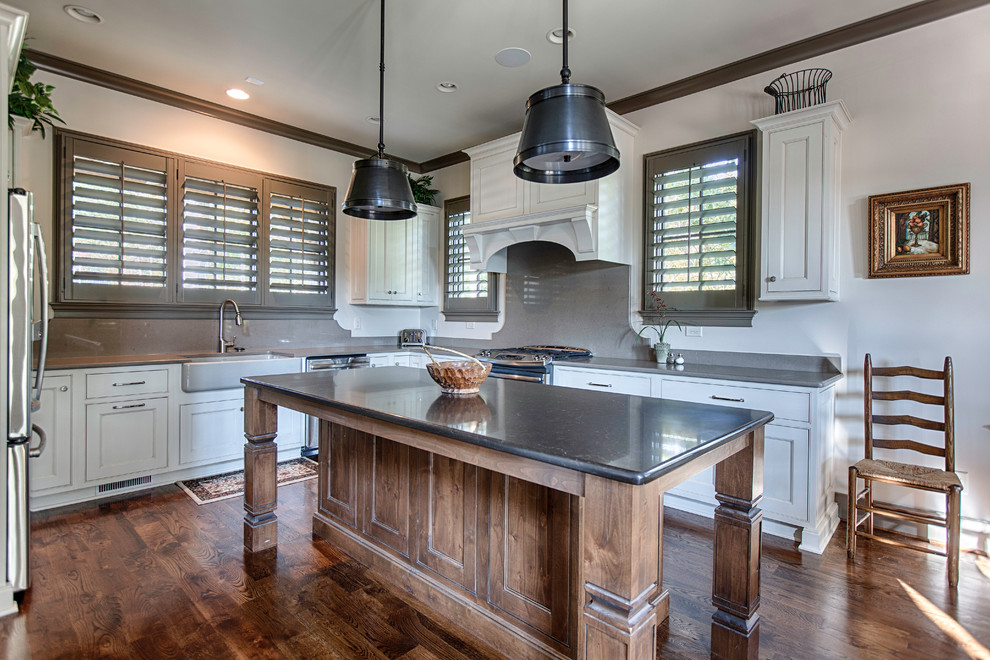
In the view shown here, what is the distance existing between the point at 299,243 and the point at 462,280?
1.63m

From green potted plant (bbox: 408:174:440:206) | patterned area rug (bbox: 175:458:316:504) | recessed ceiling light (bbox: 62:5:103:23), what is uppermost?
recessed ceiling light (bbox: 62:5:103:23)

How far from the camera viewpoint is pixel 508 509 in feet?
6.14

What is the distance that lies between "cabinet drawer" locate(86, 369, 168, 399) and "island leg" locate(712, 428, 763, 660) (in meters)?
3.60

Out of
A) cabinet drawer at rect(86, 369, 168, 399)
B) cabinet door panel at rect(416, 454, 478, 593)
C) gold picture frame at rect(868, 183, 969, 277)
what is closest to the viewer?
cabinet door panel at rect(416, 454, 478, 593)

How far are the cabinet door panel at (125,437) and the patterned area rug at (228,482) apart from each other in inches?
10.9

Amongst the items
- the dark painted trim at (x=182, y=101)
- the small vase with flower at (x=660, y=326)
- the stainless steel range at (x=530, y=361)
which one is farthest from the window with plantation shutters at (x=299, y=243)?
the small vase with flower at (x=660, y=326)

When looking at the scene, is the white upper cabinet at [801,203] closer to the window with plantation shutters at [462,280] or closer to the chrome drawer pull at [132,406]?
the window with plantation shutters at [462,280]

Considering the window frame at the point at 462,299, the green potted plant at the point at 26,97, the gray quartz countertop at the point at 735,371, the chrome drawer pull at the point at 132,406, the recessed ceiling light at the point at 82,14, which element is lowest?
the chrome drawer pull at the point at 132,406

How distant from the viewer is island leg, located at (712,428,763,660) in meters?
1.72

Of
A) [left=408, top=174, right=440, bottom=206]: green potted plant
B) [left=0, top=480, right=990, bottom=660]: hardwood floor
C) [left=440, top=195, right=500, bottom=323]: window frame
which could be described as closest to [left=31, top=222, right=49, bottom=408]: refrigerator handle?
[left=0, top=480, right=990, bottom=660]: hardwood floor

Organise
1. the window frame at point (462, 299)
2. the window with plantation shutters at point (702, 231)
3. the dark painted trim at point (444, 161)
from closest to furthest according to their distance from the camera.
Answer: the window with plantation shutters at point (702, 231) → the window frame at point (462, 299) → the dark painted trim at point (444, 161)

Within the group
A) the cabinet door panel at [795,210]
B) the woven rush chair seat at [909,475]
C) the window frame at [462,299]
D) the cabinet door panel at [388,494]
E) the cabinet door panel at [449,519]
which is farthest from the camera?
the window frame at [462,299]

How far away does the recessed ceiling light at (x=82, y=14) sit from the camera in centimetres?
290

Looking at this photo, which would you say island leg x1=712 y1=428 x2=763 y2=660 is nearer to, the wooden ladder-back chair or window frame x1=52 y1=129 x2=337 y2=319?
the wooden ladder-back chair
